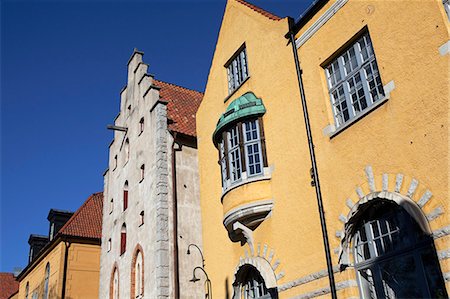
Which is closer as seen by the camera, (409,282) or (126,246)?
(409,282)

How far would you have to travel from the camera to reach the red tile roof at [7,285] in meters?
43.5

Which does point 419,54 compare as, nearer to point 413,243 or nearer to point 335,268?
point 413,243

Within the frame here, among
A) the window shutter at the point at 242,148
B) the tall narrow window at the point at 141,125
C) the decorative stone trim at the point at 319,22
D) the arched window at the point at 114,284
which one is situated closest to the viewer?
the decorative stone trim at the point at 319,22

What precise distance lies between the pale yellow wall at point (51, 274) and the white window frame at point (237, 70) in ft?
53.4

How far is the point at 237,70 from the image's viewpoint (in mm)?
15992

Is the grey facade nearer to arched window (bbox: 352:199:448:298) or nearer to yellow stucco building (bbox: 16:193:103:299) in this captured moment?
yellow stucco building (bbox: 16:193:103:299)

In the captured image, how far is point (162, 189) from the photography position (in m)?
17.9

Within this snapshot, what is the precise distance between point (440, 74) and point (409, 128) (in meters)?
1.14

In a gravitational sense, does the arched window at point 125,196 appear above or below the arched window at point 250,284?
above

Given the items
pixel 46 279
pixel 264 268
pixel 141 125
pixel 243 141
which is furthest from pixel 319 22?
pixel 46 279

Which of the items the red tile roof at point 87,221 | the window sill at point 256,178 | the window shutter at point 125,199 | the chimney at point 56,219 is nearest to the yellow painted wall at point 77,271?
the red tile roof at point 87,221

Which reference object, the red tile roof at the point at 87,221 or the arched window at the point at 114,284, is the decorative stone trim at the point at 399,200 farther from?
the red tile roof at the point at 87,221

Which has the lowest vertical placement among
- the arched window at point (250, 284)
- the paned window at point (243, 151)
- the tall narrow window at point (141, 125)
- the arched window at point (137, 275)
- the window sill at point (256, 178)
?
the arched window at point (250, 284)

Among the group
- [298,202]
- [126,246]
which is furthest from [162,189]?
[298,202]
